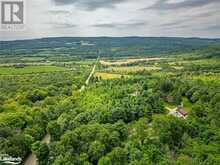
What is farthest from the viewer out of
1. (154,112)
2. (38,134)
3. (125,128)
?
(154,112)

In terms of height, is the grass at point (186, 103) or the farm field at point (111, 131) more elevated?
the farm field at point (111, 131)

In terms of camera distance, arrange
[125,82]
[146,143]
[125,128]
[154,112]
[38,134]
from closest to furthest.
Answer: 1. [146,143]
2. [125,128]
3. [38,134]
4. [154,112]
5. [125,82]

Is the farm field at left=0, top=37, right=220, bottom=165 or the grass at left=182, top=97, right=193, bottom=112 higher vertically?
the farm field at left=0, top=37, right=220, bottom=165

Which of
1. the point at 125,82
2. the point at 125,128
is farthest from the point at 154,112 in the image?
the point at 125,82

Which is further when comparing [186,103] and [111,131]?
[186,103]

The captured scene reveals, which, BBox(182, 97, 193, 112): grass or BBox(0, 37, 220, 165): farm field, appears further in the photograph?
BBox(182, 97, 193, 112): grass

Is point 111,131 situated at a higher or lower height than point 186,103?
higher

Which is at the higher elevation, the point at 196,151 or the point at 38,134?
the point at 196,151

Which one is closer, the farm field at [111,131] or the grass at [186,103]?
the farm field at [111,131]

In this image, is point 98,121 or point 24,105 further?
point 24,105

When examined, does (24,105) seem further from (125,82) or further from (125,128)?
(125,82)
